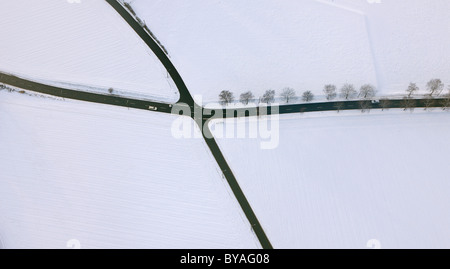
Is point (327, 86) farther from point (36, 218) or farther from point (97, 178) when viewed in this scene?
point (36, 218)

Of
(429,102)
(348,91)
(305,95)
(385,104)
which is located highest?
(348,91)

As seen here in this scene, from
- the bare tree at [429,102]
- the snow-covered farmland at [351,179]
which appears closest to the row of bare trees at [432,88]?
the bare tree at [429,102]

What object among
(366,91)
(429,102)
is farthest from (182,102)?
(429,102)

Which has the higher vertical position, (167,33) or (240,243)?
(167,33)

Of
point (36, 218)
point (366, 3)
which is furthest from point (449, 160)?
point (36, 218)

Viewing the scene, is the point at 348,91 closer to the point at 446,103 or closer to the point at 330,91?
the point at 330,91

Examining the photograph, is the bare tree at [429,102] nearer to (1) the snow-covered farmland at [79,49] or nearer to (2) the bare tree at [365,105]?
(2) the bare tree at [365,105]
